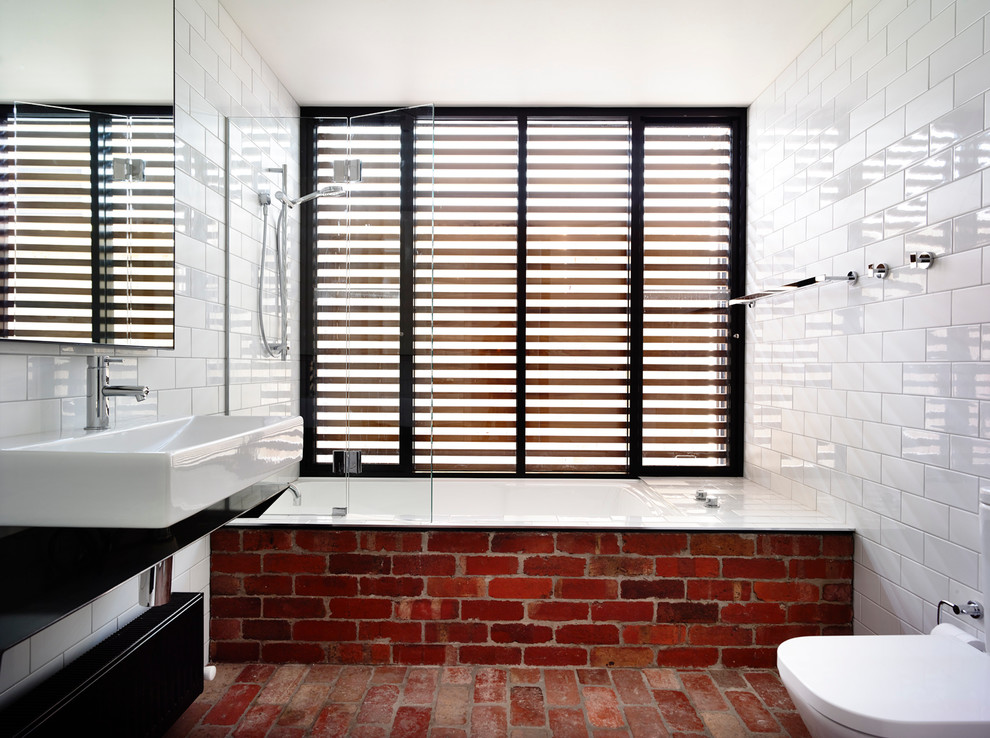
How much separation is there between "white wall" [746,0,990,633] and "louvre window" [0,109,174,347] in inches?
99.7

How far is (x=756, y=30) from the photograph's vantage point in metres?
2.60

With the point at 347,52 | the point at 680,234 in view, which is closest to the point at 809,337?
the point at 680,234

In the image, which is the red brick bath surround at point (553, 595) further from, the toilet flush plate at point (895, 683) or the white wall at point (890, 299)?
the toilet flush plate at point (895, 683)

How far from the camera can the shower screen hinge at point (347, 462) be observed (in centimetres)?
237

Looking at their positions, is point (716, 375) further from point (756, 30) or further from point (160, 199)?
point (160, 199)

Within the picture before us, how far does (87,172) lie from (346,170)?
0.94m

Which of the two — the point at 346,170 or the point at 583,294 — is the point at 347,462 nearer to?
the point at 346,170

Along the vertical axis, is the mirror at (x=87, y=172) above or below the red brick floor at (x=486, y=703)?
above

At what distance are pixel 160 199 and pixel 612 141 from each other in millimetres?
2471

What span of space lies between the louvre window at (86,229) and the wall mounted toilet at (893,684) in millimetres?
2087

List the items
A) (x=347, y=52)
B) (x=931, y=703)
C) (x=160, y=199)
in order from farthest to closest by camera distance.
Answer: (x=347, y=52) → (x=160, y=199) → (x=931, y=703)

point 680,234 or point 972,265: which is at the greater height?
point 680,234

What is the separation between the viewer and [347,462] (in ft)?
7.80

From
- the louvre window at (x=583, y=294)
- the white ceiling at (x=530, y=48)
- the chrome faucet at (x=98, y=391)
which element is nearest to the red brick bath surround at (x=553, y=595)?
the chrome faucet at (x=98, y=391)
